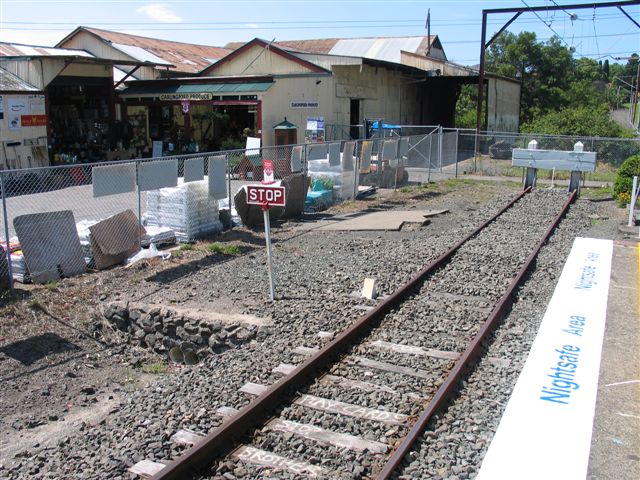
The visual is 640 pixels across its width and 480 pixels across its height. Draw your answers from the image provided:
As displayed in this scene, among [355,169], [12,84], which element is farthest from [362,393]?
[12,84]

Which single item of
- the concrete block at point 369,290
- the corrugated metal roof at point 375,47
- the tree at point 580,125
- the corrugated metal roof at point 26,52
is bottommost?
the concrete block at point 369,290

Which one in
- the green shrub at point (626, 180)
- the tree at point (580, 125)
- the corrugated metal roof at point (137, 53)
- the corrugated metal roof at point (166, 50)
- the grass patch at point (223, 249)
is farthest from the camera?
the tree at point (580, 125)

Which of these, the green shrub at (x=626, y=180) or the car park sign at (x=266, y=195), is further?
the green shrub at (x=626, y=180)

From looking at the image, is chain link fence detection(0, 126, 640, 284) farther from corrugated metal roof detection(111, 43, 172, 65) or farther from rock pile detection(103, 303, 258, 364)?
corrugated metal roof detection(111, 43, 172, 65)

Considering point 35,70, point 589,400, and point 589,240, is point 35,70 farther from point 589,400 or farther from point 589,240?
point 589,400

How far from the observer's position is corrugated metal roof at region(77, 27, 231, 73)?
117ft

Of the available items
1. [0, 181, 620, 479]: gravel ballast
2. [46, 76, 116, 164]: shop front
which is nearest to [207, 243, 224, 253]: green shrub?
[0, 181, 620, 479]: gravel ballast

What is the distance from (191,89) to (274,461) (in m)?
27.8

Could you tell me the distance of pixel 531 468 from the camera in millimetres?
4953

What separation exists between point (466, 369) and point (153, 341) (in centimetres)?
435

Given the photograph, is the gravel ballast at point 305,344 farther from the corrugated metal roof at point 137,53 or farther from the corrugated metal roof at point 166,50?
the corrugated metal roof at point 166,50

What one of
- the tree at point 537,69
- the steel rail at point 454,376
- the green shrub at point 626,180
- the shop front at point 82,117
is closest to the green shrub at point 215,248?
the steel rail at point 454,376

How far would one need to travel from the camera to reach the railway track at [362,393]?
16.5 feet

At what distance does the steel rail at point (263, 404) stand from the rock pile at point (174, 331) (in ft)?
4.39
